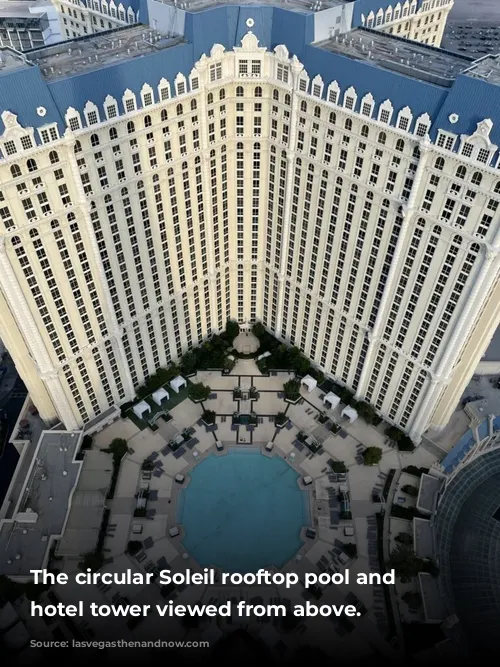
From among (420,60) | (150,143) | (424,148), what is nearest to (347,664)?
(424,148)

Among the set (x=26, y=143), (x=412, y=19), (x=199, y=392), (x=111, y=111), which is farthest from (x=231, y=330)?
(x=412, y=19)

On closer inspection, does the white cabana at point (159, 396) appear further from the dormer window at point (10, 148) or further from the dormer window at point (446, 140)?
the dormer window at point (446, 140)

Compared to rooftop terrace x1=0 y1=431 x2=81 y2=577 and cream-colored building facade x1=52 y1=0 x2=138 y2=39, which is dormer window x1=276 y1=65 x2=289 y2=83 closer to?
cream-colored building facade x1=52 y1=0 x2=138 y2=39

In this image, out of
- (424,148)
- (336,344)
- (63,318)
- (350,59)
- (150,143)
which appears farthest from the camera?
(336,344)

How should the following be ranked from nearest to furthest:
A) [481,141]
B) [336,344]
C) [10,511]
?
1. [481,141]
2. [10,511]
3. [336,344]

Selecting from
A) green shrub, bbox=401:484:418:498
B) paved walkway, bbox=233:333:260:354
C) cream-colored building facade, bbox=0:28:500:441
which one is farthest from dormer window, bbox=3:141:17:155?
green shrub, bbox=401:484:418:498

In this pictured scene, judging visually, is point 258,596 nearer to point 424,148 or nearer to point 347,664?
point 347,664
